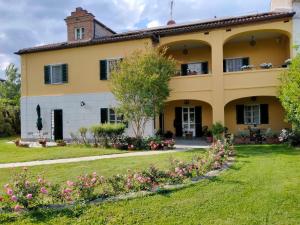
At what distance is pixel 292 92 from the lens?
1350 cm

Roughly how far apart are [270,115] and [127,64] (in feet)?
32.0

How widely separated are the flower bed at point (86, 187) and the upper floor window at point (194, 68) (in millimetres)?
13820

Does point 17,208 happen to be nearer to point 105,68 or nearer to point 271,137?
point 271,137

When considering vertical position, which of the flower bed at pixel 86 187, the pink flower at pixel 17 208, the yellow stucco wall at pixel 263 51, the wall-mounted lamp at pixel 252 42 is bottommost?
the pink flower at pixel 17 208

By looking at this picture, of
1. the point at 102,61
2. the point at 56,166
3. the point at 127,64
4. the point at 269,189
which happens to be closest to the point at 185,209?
the point at 269,189

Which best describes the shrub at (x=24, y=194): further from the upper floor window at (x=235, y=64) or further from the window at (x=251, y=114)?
the upper floor window at (x=235, y=64)

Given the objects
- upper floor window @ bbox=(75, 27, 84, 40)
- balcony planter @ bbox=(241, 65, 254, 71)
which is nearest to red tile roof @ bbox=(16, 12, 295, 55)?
upper floor window @ bbox=(75, 27, 84, 40)

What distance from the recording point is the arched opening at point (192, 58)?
21.1 m

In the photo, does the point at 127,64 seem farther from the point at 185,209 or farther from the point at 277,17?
the point at 185,209

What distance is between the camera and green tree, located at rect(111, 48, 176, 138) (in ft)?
52.4

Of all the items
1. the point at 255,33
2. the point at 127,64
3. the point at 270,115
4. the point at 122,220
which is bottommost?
the point at 122,220

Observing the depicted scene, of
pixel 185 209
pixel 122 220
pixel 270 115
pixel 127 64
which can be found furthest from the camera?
pixel 270 115

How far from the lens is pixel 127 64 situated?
1638 cm

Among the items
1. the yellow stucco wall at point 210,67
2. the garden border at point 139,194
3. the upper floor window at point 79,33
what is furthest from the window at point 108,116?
the garden border at point 139,194
